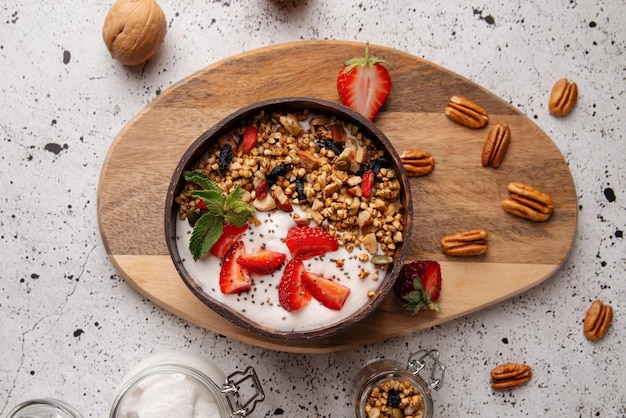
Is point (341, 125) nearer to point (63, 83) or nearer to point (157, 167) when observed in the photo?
point (157, 167)

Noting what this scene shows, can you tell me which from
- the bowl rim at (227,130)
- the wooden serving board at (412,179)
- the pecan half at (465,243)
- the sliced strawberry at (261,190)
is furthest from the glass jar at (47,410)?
the pecan half at (465,243)

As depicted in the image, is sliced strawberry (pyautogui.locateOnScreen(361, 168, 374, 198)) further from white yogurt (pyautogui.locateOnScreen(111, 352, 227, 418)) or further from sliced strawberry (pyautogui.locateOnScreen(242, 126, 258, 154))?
white yogurt (pyautogui.locateOnScreen(111, 352, 227, 418))

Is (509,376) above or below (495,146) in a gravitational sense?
below

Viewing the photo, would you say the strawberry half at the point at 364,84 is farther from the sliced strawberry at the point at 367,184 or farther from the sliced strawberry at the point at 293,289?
the sliced strawberry at the point at 293,289

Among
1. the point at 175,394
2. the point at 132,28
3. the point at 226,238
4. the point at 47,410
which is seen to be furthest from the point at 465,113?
the point at 47,410

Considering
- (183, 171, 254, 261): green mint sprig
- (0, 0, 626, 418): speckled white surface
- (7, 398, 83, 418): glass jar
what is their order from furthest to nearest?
(0, 0, 626, 418): speckled white surface
(7, 398, 83, 418): glass jar
(183, 171, 254, 261): green mint sprig

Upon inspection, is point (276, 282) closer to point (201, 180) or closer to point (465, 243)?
point (201, 180)

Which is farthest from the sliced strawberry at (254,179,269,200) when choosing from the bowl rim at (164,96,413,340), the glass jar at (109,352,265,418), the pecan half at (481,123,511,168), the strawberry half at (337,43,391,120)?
the pecan half at (481,123,511,168)
